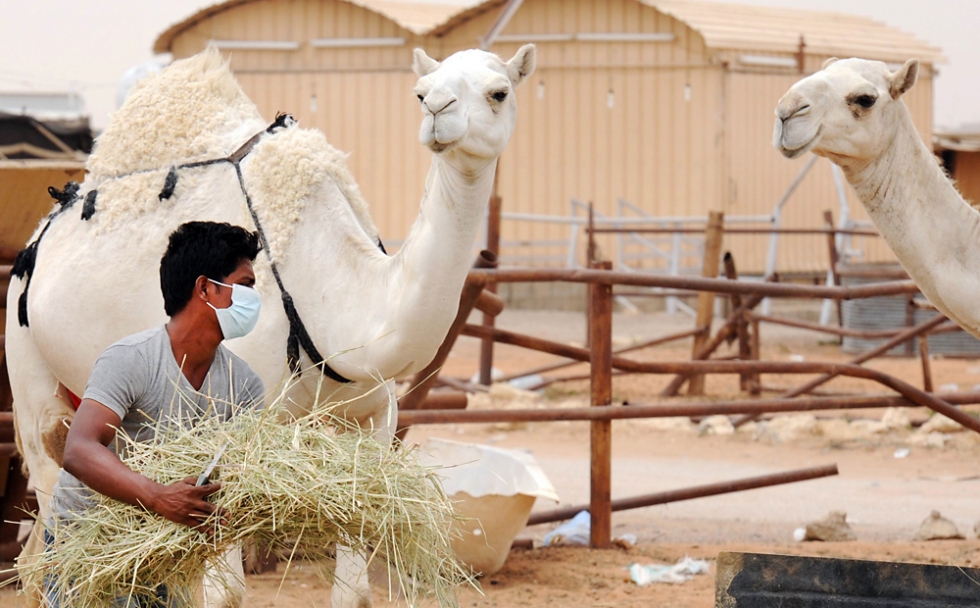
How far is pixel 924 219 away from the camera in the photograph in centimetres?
361

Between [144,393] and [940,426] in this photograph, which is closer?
[144,393]

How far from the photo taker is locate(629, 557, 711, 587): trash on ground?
4879 mm

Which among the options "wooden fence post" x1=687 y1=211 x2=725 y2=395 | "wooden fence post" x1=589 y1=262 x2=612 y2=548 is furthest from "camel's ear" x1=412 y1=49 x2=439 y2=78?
"wooden fence post" x1=687 y1=211 x2=725 y2=395

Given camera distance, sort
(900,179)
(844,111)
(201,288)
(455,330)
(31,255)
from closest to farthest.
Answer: (201,288) → (844,111) → (900,179) → (31,255) → (455,330)

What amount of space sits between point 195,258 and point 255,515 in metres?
0.66

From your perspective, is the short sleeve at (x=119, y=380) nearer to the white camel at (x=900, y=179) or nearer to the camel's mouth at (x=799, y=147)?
the camel's mouth at (x=799, y=147)

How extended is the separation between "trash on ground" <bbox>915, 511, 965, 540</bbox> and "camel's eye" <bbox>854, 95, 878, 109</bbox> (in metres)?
3.02

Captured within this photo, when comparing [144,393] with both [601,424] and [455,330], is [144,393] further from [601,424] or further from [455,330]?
[601,424]

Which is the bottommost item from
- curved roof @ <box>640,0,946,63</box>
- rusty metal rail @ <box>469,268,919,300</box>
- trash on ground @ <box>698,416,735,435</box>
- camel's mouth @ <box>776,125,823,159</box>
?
trash on ground @ <box>698,416,735,435</box>

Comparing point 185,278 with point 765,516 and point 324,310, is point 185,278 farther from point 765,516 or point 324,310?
point 765,516

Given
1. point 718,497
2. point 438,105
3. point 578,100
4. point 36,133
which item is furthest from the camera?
point 578,100

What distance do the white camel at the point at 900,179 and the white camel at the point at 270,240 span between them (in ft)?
3.18

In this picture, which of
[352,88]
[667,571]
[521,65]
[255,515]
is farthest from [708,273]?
[352,88]

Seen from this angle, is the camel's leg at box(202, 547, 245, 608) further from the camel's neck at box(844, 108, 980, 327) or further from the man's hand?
the camel's neck at box(844, 108, 980, 327)
